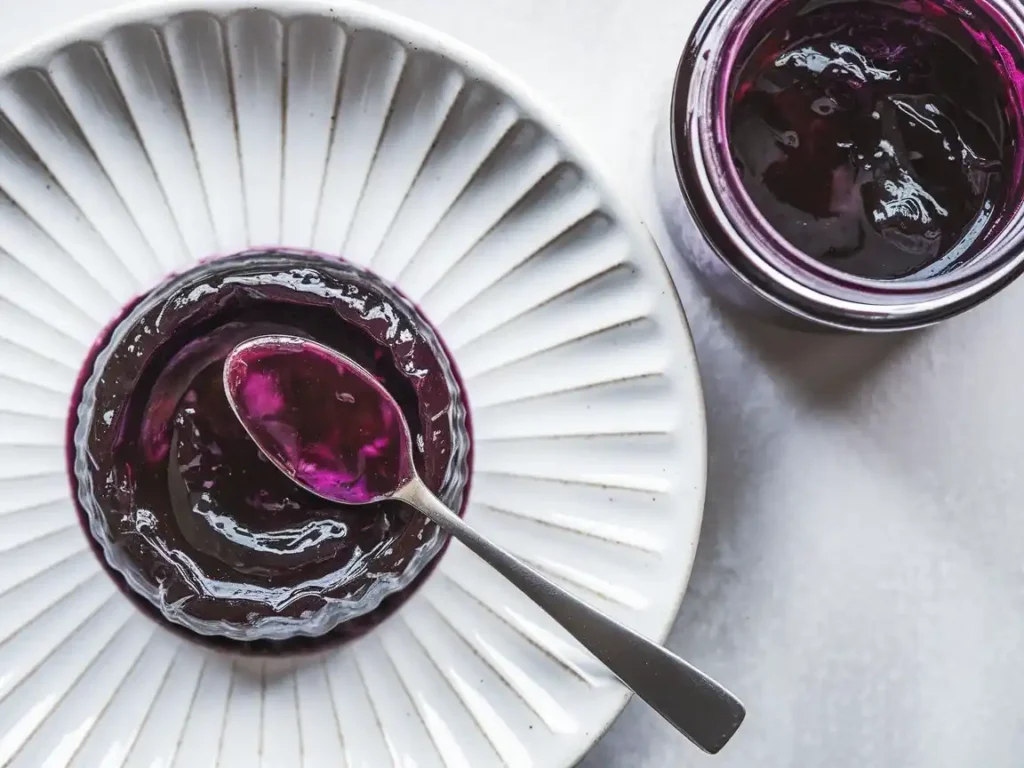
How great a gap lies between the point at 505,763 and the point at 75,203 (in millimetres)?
443

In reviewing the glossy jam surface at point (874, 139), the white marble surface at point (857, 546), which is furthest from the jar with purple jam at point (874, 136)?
the white marble surface at point (857, 546)

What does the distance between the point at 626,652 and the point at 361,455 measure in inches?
7.7

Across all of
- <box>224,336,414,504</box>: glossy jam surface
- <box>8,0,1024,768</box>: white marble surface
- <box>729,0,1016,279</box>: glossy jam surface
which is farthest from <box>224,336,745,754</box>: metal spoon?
<box>729,0,1016,279</box>: glossy jam surface

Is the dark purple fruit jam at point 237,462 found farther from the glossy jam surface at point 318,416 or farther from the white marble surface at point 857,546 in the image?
the white marble surface at point 857,546

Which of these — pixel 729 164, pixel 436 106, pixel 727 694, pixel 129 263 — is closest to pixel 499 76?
pixel 436 106

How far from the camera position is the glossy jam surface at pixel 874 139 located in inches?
24.4

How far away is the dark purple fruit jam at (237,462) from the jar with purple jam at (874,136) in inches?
8.0

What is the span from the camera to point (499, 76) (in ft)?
2.06

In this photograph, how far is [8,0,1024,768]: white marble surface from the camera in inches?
30.0

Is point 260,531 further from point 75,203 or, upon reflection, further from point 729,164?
point 729,164

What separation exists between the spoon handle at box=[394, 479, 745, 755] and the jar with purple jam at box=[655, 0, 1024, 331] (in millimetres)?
215

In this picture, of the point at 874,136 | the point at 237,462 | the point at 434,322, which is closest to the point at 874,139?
the point at 874,136

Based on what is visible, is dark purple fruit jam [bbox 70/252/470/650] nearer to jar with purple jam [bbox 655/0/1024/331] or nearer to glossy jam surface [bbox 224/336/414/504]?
glossy jam surface [bbox 224/336/414/504]

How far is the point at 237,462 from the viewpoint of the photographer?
642 mm
